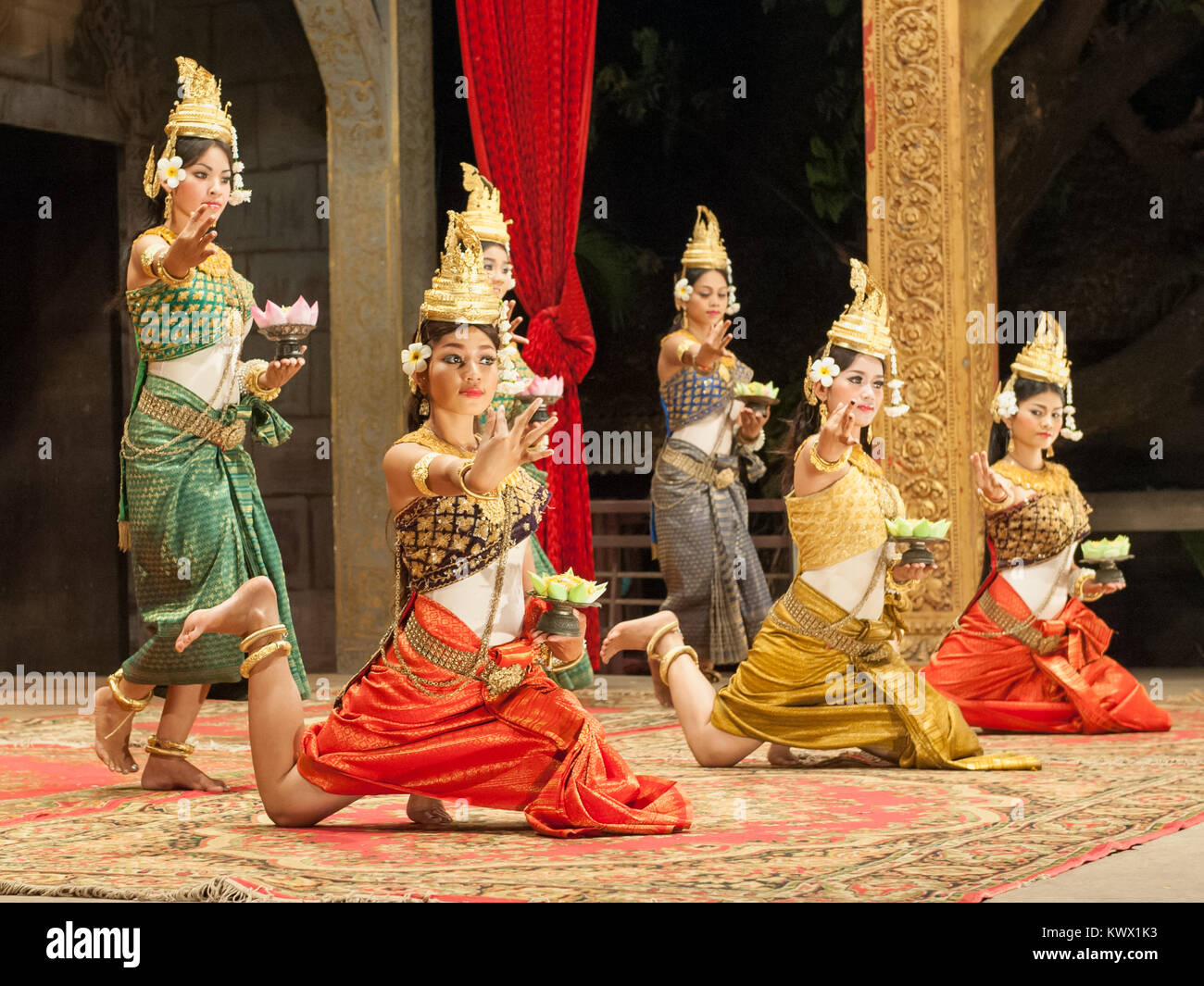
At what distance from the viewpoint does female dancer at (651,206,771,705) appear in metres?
6.33

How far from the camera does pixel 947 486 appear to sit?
6590 millimetres

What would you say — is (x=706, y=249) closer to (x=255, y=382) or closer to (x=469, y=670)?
(x=255, y=382)

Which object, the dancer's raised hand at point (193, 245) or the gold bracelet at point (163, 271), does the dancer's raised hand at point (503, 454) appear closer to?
the dancer's raised hand at point (193, 245)

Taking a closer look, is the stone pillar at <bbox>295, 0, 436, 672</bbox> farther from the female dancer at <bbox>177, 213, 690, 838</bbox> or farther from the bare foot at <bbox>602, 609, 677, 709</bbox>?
the female dancer at <bbox>177, 213, 690, 838</bbox>

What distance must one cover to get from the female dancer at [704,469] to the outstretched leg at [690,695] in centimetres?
176

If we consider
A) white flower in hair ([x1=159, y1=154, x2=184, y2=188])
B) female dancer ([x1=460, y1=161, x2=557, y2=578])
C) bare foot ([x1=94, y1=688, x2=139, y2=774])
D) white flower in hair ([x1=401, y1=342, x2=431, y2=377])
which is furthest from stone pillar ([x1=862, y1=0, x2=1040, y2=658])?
white flower in hair ([x1=401, y1=342, x2=431, y2=377])

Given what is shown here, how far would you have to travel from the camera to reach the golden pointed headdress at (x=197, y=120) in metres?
4.47

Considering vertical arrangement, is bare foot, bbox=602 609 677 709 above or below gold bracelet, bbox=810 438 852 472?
below

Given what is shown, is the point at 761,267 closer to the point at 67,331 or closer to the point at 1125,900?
the point at 67,331

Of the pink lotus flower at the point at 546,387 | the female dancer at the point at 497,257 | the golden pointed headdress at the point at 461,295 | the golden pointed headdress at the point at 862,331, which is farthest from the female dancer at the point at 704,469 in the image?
the golden pointed headdress at the point at 461,295

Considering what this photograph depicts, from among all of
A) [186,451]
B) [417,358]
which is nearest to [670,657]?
[417,358]

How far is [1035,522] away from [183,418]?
2523mm

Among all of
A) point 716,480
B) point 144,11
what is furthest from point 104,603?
point 716,480

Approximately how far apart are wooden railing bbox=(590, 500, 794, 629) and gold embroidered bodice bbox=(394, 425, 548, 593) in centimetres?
390
